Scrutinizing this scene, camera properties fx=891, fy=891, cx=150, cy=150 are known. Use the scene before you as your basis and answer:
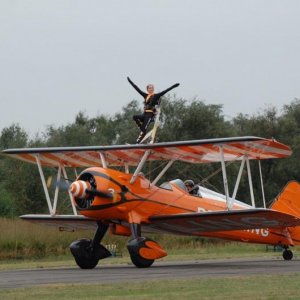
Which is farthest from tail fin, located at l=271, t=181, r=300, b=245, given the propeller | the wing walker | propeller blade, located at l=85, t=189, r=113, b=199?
the propeller

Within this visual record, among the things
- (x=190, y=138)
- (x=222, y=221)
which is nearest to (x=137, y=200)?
(x=222, y=221)

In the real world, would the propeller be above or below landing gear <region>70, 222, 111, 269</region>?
above

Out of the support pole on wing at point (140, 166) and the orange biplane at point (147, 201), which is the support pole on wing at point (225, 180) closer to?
the orange biplane at point (147, 201)

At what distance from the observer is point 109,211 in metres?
21.3

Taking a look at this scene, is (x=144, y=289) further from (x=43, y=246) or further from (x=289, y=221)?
(x=43, y=246)

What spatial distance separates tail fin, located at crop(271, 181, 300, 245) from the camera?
2534 centimetres

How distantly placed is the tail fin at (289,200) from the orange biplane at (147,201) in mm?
1153

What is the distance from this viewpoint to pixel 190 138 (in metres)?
56.3

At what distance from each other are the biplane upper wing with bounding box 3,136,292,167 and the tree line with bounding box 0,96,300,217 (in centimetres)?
1365

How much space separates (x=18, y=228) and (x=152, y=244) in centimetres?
1344

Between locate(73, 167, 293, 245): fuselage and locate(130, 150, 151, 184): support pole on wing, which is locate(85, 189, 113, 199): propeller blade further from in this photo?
locate(130, 150, 151, 184): support pole on wing

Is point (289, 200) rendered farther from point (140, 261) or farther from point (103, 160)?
point (140, 261)

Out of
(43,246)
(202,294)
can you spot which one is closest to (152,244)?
(202,294)

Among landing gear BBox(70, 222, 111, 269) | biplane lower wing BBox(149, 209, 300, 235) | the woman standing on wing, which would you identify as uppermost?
the woman standing on wing
